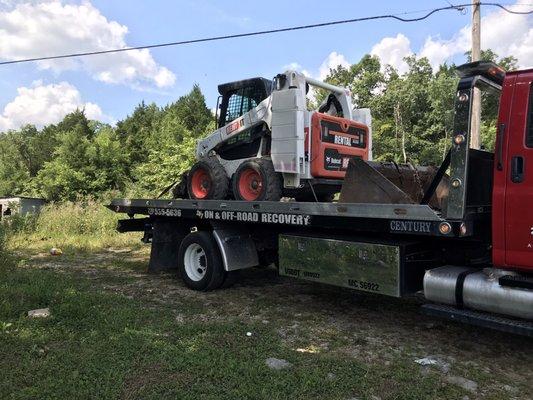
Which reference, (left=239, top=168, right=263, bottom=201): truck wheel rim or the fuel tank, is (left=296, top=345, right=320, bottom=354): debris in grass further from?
(left=239, top=168, right=263, bottom=201): truck wheel rim

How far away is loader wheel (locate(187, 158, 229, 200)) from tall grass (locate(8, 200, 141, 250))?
17.0 feet

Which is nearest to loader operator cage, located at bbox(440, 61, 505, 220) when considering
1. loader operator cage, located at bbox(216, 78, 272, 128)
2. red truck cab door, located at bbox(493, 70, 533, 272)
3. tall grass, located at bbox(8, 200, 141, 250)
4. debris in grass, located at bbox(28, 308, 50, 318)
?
red truck cab door, located at bbox(493, 70, 533, 272)

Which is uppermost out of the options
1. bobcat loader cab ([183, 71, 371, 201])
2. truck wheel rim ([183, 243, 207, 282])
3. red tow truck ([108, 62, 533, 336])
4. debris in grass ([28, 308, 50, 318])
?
bobcat loader cab ([183, 71, 371, 201])

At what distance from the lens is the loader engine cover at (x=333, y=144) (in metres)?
7.04

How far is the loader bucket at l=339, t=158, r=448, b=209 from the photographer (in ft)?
17.6

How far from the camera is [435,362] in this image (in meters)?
4.64

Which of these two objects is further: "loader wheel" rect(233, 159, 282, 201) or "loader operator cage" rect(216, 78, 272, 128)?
"loader operator cage" rect(216, 78, 272, 128)

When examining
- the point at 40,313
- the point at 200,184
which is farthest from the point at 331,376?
the point at 200,184

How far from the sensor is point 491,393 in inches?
158

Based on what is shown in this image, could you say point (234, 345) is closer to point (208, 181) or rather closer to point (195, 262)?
point (195, 262)

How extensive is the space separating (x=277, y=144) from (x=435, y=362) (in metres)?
3.64

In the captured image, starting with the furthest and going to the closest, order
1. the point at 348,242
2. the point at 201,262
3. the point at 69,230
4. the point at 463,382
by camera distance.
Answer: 1. the point at 69,230
2. the point at 201,262
3. the point at 348,242
4. the point at 463,382

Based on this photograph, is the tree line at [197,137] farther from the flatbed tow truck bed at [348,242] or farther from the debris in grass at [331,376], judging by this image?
the debris in grass at [331,376]

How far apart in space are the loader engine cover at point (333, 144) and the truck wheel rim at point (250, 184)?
0.85m
